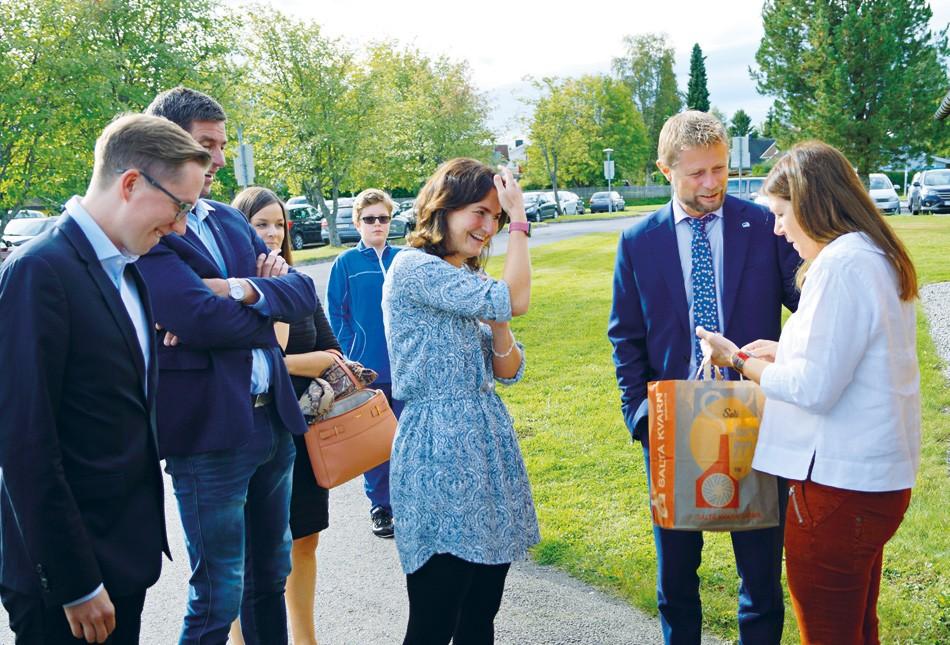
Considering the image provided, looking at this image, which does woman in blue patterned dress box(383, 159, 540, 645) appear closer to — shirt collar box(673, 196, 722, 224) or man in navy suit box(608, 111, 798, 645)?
man in navy suit box(608, 111, 798, 645)

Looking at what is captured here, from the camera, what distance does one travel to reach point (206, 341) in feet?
8.64

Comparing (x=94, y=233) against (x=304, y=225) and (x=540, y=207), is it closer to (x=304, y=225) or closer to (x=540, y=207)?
(x=304, y=225)

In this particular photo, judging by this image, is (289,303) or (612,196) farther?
(612,196)

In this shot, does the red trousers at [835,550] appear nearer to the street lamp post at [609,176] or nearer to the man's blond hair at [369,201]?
the man's blond hair at [369,201]

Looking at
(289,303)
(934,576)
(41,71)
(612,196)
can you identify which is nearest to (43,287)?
(289,303)

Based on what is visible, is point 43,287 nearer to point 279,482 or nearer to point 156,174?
point 156,174

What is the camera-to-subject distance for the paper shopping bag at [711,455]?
289 centimetres

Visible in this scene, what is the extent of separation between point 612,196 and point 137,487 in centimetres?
5469

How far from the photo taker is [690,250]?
3285 mm

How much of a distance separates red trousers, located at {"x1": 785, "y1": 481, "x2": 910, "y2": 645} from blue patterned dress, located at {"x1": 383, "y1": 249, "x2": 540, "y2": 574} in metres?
0.90

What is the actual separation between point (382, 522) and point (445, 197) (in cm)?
305

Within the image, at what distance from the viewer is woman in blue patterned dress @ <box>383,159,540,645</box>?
2.69 meters

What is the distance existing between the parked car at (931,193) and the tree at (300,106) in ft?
73.7

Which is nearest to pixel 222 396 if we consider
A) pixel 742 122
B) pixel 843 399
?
pixel 843 399
